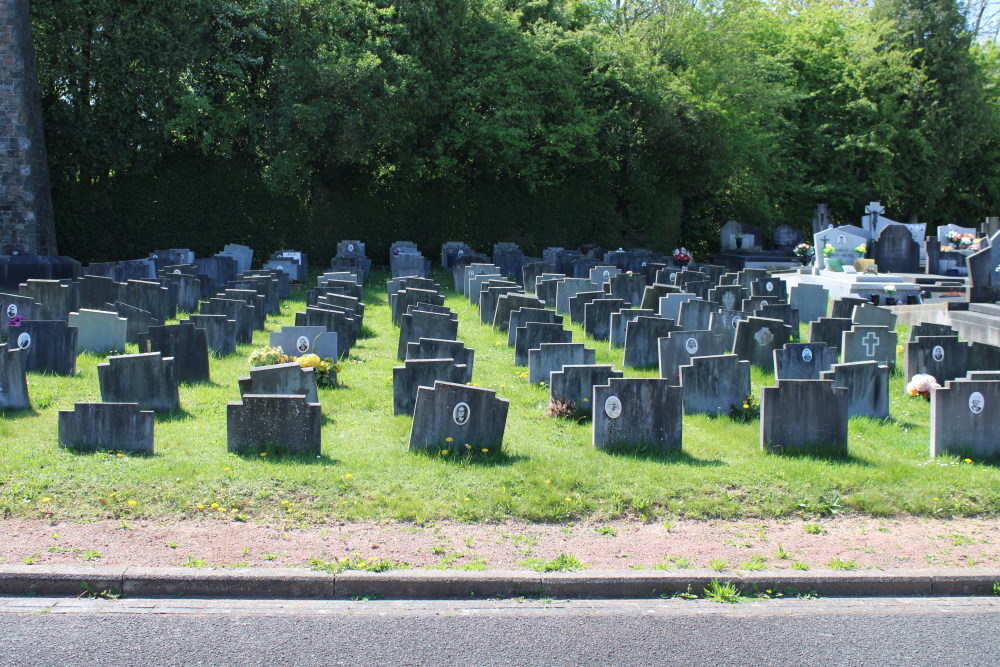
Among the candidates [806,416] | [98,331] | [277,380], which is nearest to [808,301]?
[806,416]

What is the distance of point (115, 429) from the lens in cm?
781

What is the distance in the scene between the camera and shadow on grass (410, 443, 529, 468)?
7.92 metres

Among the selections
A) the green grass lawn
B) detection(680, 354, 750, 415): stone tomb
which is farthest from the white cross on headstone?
detection(680, 354, 750, 415): stone tomb

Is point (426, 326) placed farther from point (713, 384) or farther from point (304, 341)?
point (713, 384)

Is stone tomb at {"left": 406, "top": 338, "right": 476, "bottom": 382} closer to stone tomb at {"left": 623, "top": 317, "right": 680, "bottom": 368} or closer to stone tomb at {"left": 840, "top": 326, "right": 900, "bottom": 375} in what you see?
stone tomb at {"left": 623, "top": 317, "right": 680, "bottom": 368}

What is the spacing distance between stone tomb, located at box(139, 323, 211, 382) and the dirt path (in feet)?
13.9

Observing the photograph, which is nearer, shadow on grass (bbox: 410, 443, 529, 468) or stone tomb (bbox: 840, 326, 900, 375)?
shadow on grass (bbox: 410, 443, 529, 468)

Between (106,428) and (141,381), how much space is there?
1.35 metres

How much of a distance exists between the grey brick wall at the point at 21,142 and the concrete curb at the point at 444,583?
20355mm

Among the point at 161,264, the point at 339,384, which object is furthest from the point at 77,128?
the point at 339,384

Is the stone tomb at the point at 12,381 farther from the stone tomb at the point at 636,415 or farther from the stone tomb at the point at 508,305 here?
the stone tomb at the point at 508,305

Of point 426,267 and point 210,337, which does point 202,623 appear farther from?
point 426,267

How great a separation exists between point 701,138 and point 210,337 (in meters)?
23.6

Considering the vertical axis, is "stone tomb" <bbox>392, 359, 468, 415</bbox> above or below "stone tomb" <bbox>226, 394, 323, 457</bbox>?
above
